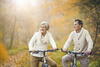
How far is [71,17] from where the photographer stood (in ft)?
18.4

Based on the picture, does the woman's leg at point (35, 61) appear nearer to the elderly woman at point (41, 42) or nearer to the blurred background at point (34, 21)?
the elderly woman at point (41, 42)

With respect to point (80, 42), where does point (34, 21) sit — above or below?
above

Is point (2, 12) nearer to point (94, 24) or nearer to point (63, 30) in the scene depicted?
point (63, 30)

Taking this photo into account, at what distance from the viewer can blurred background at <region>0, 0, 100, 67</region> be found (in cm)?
557

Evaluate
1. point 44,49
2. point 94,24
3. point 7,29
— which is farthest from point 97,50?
point 7,29

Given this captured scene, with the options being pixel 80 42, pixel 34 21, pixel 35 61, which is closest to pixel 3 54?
pixel 34 21

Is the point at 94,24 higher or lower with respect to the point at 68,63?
higher

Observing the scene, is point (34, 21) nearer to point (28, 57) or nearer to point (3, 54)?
point (28, 57)

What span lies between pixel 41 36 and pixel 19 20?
102 centimetres

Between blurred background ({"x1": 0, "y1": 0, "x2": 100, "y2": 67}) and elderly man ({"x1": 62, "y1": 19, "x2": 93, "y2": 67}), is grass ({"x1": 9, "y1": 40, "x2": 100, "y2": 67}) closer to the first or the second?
blurred background ({"x1": 0, "y1": 0, "x2": 100, "y2": 67})

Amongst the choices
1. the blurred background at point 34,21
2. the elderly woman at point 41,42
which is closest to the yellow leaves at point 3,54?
the blurred background at point 34,21

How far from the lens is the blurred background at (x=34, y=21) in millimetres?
5574

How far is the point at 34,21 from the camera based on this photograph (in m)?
5.65

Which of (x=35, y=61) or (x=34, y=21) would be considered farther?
(x=34, y=21)
